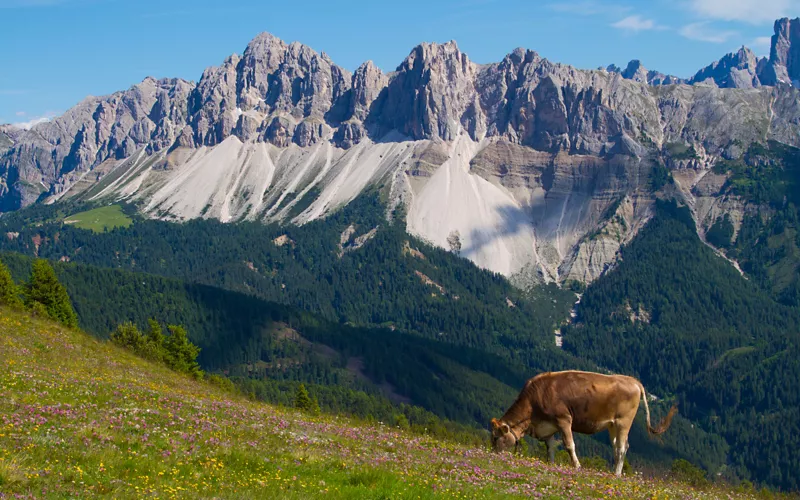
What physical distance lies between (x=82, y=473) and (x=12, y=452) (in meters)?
2.45

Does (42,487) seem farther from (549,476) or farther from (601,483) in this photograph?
(601,483)

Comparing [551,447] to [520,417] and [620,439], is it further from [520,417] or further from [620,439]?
[620,439]

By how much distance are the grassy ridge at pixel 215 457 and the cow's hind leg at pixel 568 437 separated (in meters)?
1.91

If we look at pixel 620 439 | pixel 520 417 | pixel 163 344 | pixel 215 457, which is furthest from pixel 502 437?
pixel 163 344

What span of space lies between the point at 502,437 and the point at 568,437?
2.88 m

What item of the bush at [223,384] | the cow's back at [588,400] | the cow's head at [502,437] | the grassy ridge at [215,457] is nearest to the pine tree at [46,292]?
the bush at [223,384]

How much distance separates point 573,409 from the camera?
31828 mm

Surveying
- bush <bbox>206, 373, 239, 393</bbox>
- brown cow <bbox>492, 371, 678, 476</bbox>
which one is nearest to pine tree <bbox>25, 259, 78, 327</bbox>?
bush <bbox>206, 373, 239, 393</bbox>

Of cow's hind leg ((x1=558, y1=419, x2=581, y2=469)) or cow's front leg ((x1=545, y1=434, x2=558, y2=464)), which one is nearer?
cow's hind leg ((x1=558, y1=419, x2=581, y2=469))

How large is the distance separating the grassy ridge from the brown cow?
2450mm

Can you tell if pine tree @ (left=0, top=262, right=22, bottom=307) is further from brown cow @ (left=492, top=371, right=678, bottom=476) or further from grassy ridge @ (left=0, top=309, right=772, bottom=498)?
brown cow @ (left=492, top=371, right=678, bottom=476)

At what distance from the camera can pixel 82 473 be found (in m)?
18.6

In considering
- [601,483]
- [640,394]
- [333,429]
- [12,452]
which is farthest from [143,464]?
[640,394]

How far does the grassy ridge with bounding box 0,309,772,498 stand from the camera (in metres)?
19.0
